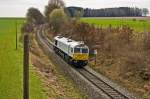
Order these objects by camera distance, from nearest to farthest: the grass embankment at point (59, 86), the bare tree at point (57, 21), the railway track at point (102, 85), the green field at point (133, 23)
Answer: the grass embankment at point (59, 86) < the railway track at point (102, 85) < the green field at point (133, 23) < the bare tree at point (57, 21)

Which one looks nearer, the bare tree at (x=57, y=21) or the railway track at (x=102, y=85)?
the railway track at (x=102, y=85)

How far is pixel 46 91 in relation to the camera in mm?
24844

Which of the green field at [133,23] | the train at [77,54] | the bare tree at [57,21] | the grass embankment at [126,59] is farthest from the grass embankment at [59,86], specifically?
the bare tree at [57,21]

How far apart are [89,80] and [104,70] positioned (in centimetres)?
599

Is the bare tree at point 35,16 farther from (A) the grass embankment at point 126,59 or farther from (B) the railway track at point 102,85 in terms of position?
(B) the railway track at point 102,85

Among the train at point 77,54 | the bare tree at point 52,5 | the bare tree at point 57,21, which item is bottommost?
the train at point 77,54

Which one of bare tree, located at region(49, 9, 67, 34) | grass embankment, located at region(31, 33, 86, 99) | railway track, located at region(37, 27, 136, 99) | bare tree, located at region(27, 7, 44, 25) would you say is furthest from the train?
bare tree, located at region(27, 7, 44, 25)

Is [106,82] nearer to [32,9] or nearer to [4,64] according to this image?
[4,64]

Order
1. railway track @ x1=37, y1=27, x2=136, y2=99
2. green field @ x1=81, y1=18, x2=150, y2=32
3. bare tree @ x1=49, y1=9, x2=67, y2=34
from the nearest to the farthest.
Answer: railway track @ x1=37, y1=27, x2=136, y2=99 < green field @ x1=81, y1=18, x2=150, y2=32 < bare tree @ x1=49, y1=9, x2=67, y2=34

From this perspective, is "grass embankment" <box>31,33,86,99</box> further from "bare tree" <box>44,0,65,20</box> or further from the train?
"bare tree" <box>44,0,65,20</box>

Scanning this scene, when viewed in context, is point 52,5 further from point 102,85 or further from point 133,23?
point 102,85

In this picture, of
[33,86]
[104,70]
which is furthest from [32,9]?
[33,86]

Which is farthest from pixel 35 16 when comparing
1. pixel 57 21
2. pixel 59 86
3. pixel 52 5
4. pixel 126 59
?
pixel 59 86

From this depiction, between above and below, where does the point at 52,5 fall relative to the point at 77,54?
above
